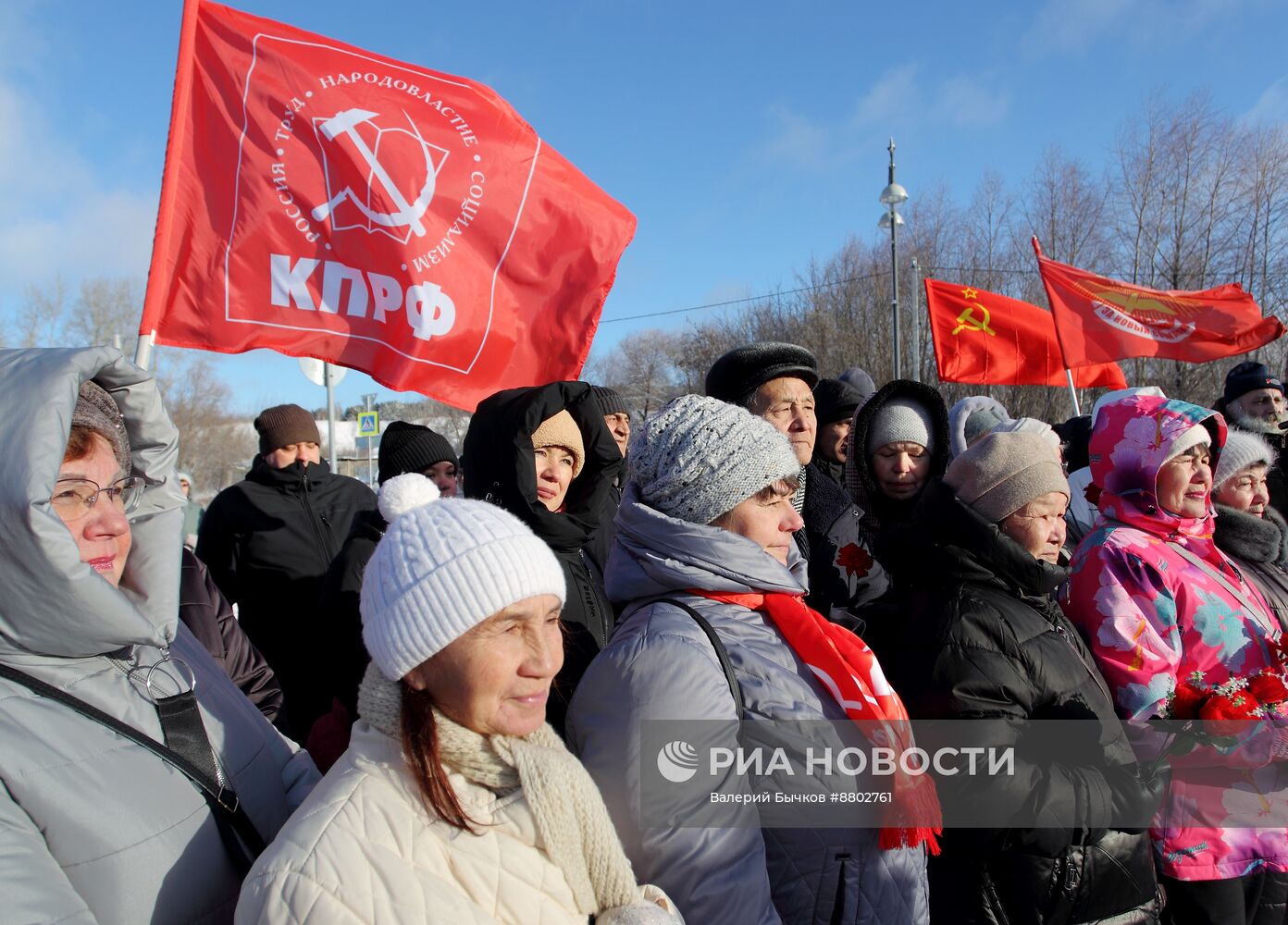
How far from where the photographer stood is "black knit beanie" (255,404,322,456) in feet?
18.8

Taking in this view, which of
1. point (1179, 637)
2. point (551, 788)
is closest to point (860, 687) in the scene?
point (551, 788)

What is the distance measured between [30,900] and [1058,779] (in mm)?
2350

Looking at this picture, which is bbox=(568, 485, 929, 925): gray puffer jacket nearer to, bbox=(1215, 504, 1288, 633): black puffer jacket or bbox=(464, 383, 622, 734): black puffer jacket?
bbox=(464, 383, 622, 734): black puffer jacket

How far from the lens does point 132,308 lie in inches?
1362

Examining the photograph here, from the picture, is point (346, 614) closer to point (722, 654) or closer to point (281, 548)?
point (722, 654)

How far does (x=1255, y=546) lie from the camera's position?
356cm

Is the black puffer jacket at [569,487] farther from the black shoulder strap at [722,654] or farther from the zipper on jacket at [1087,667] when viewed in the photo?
Result: the zipper on jacket at [1087,667]

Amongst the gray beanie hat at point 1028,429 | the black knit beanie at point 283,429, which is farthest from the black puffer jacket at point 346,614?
the black knit beanie at point 283,429

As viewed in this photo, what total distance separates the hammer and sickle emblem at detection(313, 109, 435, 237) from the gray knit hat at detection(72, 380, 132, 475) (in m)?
2.13

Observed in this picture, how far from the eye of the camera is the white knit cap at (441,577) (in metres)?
1.57

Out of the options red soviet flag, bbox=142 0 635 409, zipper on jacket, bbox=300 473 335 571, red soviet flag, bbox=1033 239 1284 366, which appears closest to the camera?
red soviet flag, bbox=142 0 635 409

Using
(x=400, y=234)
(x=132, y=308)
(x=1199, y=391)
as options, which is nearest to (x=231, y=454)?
(x=132, y=308)

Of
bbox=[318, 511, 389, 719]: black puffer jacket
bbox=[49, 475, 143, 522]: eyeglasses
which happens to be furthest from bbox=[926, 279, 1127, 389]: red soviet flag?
bbox=[49, 475, 143, 522]: eyeglasses

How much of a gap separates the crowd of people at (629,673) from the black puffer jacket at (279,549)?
0.81 meters
